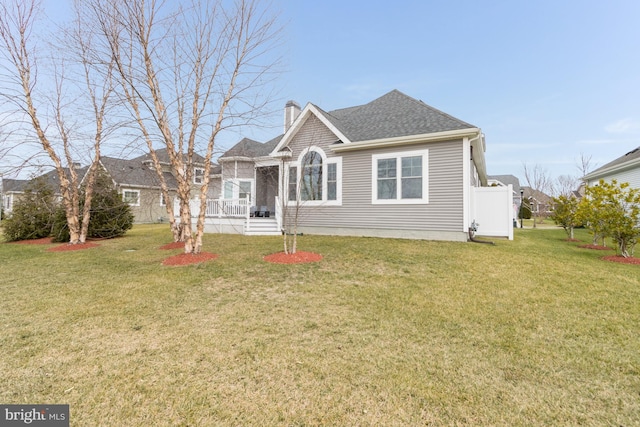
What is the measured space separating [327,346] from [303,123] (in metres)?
10.6

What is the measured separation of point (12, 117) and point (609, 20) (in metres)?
24.6

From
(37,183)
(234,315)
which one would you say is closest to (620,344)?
(234,315)

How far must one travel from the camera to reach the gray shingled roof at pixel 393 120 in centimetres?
986

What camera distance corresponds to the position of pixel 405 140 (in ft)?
32.3

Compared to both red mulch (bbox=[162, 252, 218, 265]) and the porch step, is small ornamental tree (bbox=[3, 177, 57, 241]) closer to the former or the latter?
the porch step

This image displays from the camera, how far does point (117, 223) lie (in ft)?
42.5

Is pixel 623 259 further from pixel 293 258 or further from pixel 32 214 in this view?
pixel 32 214

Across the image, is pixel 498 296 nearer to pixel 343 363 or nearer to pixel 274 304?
pixel 343 363

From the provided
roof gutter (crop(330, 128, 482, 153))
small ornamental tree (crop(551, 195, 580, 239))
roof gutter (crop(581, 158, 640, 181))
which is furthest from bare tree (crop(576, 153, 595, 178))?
roof gutter (crop(330, 128, 482, 153))

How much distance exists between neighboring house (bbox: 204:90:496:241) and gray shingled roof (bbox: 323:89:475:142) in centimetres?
4

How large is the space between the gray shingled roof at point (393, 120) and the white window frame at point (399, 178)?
699mm

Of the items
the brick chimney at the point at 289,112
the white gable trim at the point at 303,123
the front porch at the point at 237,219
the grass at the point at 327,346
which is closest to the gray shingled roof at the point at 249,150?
the brick chimney at the point at 289,112

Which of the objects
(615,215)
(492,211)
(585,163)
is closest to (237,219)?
(492,211)

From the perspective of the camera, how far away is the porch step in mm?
12078
